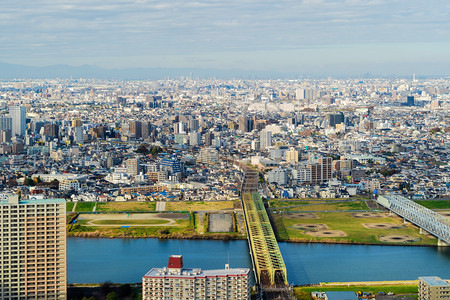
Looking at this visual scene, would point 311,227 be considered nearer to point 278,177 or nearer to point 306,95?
point 278,177

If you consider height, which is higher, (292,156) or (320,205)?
(292,156)

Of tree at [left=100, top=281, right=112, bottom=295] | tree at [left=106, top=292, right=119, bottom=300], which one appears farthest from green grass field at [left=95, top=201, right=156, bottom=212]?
tree at [left=106, top=292, right=119, bottom=300]

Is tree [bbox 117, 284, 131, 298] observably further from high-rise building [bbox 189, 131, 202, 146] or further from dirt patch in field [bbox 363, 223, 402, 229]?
high-rise building [bbox 189, 131, 202, 146]

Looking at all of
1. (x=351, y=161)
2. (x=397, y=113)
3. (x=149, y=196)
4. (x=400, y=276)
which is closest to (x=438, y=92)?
(x=397, y=113)

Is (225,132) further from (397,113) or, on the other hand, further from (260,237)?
(260,237)

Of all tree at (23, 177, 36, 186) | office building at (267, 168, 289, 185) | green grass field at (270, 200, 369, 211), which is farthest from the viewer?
office building at (267, 168, 289, 185)

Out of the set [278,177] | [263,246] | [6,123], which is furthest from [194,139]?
[263,246]
